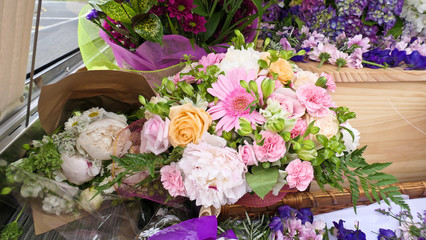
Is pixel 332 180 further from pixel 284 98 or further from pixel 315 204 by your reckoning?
pixel 315 204

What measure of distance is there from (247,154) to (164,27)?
1.47ft

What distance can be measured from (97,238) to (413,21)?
1081mm

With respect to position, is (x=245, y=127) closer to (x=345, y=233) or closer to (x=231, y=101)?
(x=231, y=101)

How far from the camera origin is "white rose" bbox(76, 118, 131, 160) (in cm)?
62

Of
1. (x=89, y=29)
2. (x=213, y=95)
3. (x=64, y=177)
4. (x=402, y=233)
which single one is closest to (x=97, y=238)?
(x=64, y=177)

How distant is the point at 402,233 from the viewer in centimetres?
90

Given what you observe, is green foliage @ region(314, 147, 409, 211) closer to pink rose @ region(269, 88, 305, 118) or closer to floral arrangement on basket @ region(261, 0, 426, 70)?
pink rose @ region(269, 88, 305, 118)

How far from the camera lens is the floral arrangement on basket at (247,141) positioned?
511mm

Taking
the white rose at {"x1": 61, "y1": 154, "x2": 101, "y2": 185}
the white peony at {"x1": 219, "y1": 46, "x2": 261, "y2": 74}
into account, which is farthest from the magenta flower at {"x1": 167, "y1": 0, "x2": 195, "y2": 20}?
the white rose at {"x1": 61, "y1": 154, "x2": 101, "y2": 185}

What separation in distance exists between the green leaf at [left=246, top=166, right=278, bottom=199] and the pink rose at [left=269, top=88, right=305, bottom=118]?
0.10 m

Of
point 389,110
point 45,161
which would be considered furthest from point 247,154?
point 389,110

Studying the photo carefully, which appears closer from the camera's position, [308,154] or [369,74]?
[308,154]

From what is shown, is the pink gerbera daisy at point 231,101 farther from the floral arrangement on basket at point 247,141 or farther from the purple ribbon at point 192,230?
the purple ribbon at point 192,230

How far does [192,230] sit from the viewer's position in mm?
563
